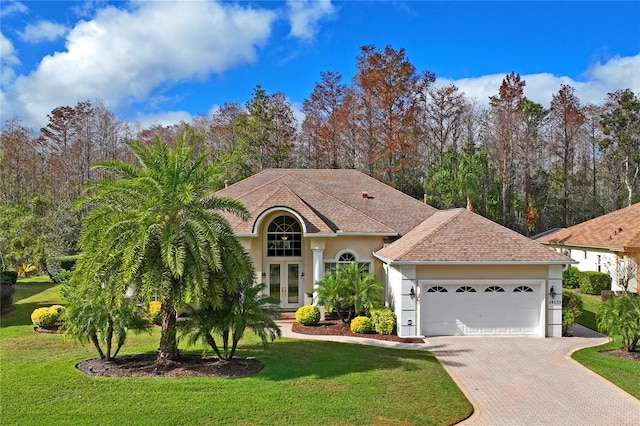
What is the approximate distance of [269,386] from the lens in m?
11.2

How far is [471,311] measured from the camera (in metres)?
17.1

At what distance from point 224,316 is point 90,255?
3647 mm

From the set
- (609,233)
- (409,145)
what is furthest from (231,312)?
(409,145)

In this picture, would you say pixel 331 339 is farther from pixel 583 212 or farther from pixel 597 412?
pixel 583 212

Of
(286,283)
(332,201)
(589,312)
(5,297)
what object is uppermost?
(332,201)

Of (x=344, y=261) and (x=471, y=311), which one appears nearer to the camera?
(x=471, y=311)

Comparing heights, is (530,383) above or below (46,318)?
below

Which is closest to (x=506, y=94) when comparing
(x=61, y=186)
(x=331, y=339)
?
(x=331, y=339)

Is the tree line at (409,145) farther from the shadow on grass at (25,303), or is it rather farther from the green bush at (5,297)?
the green bush at (5,297)

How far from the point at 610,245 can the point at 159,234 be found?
966 inches

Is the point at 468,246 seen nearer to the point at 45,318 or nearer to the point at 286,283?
the point at 286,283

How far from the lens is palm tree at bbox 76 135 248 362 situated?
11500mm

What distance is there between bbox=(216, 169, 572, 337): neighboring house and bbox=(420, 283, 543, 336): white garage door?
0.04 m

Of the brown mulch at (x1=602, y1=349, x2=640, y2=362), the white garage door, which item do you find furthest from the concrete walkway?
the brown mulch at (x1=602, y1=349, x2=640, y2=362)
